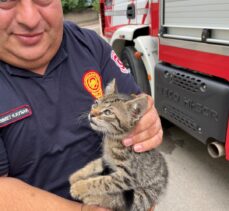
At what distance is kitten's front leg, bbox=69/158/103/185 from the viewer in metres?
1.69

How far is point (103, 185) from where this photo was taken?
5.41ft

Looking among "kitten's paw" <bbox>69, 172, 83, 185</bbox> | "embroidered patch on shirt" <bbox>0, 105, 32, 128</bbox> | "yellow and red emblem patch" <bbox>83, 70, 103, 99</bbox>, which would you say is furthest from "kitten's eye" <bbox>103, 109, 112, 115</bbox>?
"embroidered patch on shirt" <bbox>0, 105, 32, 128</bbox>

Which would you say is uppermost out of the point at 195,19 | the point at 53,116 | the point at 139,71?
the point at 195,19

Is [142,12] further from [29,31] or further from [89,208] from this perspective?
[89,208]

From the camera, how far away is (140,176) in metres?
1.72

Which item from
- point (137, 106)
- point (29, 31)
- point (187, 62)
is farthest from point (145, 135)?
point (187, 62)

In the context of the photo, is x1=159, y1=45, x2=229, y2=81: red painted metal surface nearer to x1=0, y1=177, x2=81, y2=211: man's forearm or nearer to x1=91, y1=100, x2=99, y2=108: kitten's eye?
x1=91, y1=100, x2=99, y2=108: kitten's eye

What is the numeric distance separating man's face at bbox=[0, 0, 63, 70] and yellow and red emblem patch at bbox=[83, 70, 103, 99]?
0.23 meters

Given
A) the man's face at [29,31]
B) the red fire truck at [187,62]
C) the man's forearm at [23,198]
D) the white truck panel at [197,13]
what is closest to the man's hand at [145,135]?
the man's forearm at [23,198]

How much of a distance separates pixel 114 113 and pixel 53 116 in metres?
0.42

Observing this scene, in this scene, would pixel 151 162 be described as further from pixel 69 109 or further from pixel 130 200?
pixel 69 109

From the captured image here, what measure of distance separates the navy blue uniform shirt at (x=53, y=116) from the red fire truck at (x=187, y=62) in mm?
1216

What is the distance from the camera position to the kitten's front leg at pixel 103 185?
5.36ft

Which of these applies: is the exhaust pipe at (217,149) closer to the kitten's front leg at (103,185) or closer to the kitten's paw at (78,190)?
the kitten's front leg at (103,185)
